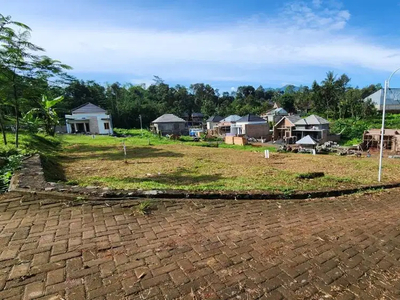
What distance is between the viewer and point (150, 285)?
2.48 metres

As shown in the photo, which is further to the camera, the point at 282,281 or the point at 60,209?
the point at 60,209

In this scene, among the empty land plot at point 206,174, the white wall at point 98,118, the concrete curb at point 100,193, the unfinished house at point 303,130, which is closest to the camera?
the concrete curb at point 100,193

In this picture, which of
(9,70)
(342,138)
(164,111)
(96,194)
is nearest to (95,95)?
(164,111)

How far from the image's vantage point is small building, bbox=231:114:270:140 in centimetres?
4041

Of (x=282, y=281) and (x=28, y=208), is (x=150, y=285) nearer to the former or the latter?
(x=282, y=281)

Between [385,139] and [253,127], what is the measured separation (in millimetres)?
18784

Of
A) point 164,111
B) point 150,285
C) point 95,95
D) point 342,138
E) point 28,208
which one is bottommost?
point 342,138

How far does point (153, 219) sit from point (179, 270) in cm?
146

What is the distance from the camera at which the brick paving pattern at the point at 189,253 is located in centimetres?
248

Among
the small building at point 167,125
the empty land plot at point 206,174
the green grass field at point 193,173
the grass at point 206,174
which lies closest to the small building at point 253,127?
the small building at point 167,125

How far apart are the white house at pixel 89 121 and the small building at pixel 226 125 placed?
22046 millimetres

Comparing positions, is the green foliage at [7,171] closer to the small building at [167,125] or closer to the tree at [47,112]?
the tree at [47,112]

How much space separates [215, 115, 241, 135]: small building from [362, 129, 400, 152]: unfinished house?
2218 cm

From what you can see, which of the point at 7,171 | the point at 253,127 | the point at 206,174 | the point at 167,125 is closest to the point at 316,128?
the point at 253,127
